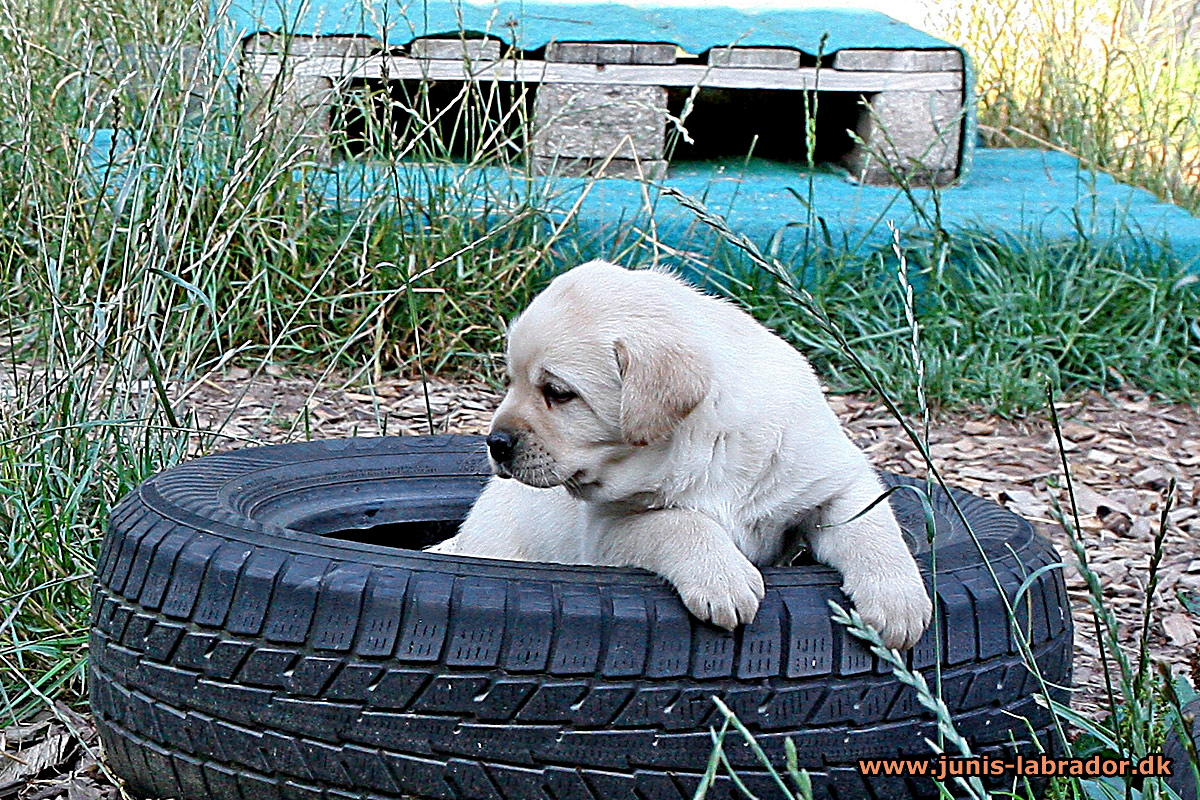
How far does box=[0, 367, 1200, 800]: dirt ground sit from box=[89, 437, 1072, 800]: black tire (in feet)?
4.11

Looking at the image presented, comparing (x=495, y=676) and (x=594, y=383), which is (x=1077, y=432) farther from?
(x=495, y=676)

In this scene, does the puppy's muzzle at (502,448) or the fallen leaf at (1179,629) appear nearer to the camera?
the puppy's muzzle at (502,448)

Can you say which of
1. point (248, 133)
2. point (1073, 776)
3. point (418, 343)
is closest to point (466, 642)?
point (1073, 776)

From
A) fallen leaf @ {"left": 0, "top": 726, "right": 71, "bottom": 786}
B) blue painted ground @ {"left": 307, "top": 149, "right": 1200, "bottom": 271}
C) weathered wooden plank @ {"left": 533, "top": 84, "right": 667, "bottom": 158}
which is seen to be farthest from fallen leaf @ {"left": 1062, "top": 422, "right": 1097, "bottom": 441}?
fallen leaf @ {"left": 0, "top": 726, "right": 71, "bottom": 786}

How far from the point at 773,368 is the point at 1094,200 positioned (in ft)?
10.9

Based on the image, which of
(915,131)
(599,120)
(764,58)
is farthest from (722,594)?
(915,131)

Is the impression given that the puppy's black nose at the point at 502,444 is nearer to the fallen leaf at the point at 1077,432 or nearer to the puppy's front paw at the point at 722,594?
the puppy's front paw at the point at 722,594

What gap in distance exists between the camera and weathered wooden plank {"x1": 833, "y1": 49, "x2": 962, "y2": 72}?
19.7ft

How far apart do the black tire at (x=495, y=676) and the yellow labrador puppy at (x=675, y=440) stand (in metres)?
0.09

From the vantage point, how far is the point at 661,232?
17.2 ft

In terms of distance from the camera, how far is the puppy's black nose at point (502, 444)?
223 cm

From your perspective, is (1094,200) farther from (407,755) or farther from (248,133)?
(407,755)

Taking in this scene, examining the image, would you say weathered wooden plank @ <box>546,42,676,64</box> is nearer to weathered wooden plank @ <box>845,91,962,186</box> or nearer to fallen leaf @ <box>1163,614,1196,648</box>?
weathered wooden plank @ <box>845,91,962,186</box>

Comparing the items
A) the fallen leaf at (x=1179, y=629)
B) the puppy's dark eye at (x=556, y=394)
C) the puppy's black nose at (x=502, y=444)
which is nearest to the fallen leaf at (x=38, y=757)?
the puppy's black nose at (x=502, y=444)
